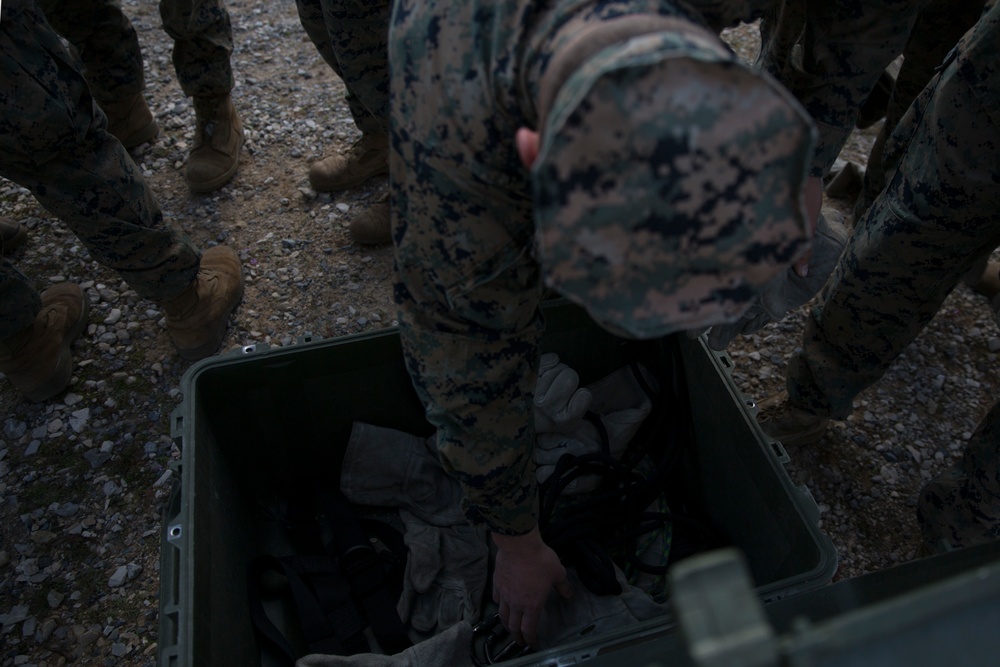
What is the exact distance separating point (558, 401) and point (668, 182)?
1.12 m

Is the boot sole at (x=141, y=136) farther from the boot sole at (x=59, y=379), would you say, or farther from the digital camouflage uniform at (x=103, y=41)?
the boot sole at (x=59, y=379)

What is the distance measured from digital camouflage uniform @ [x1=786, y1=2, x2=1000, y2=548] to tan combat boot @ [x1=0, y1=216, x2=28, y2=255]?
2.61m

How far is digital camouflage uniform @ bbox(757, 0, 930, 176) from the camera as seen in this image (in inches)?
46.7

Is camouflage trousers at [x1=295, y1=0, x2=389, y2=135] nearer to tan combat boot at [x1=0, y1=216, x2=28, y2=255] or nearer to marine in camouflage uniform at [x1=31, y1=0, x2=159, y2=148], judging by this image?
marine in camouflage uniform at [x1=31, y1=0, x2=159, y2=148]

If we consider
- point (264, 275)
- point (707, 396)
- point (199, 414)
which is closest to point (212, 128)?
point (264, 275)

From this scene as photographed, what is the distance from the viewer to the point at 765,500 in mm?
1329

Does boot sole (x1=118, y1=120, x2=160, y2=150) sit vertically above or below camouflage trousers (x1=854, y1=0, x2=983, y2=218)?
below

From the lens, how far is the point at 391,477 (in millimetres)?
1650

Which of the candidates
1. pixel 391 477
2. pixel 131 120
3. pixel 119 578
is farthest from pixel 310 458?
pixel 131 120

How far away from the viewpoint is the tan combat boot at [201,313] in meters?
2.10

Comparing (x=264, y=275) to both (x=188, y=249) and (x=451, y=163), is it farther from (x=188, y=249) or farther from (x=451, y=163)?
(x=451, y=163)

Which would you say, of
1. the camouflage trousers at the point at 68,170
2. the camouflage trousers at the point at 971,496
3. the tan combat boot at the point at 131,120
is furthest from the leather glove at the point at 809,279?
the tan combat boot at the point at 131,120

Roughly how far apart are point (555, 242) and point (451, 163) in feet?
0.82

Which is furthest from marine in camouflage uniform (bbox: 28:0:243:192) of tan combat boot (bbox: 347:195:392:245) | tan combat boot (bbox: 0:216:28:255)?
tan combat boot (bbox: 347:195:392:245)
